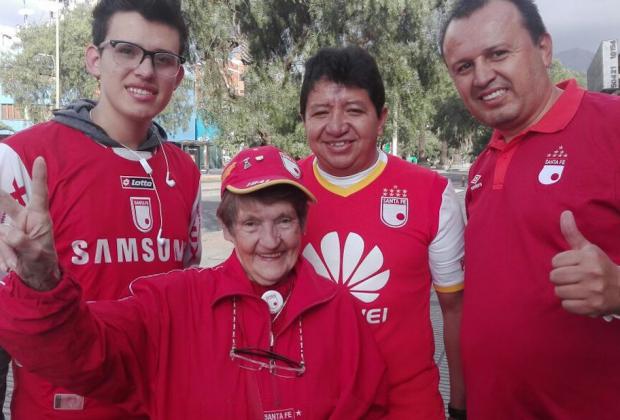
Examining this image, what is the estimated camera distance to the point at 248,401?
182 cm

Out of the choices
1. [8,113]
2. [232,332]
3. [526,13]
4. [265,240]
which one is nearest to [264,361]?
[232,332]

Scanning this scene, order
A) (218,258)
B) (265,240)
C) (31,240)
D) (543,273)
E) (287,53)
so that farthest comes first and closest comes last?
(218,258), (287,53), (543,273), (265,240), (31,240)

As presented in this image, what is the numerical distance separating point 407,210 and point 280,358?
2.88 feet

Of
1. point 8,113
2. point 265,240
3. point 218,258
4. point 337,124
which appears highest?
point 8,113

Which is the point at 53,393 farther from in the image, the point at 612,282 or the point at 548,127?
the point at 548,127

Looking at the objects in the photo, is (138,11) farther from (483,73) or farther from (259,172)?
(483,73)

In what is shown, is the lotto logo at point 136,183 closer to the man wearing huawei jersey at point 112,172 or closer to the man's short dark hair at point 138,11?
the man wearing huawei jersey at point 112,172

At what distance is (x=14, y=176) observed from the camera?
2162 mm

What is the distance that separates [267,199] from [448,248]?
0.86 m

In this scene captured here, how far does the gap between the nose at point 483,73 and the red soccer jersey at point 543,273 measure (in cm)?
26

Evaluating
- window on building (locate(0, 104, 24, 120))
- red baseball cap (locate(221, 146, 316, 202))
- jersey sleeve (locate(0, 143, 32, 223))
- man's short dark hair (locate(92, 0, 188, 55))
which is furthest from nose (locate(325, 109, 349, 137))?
window on building (locate(0, 104, 24, 120))

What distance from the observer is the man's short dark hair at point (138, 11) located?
2422 mm

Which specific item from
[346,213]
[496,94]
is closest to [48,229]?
[346,213]

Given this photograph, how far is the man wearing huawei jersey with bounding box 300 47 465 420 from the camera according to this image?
233cm
